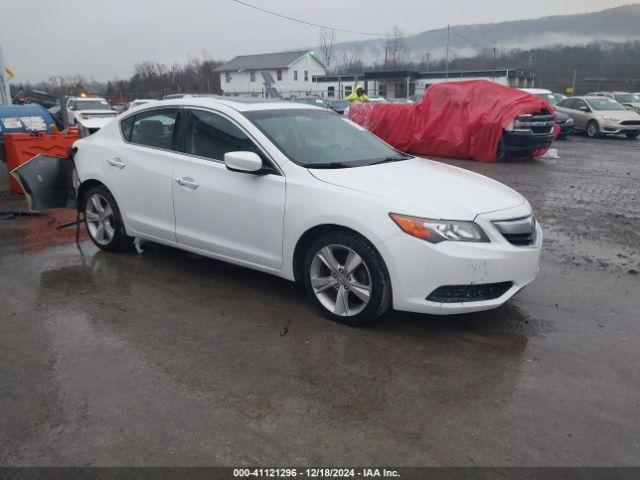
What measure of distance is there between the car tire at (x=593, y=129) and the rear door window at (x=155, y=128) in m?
19.2

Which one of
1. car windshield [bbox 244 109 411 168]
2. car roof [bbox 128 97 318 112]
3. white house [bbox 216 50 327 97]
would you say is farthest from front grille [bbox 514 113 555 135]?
white house [bbox 216 50 327 97]

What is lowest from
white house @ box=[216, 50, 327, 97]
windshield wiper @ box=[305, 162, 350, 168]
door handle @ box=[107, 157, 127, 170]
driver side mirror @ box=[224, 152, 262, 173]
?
door handle @ box=[107, 157, 127, 170]

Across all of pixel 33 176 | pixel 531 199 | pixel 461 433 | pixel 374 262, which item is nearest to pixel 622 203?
pixel 531 199

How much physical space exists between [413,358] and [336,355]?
1.69 feet

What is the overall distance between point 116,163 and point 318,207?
101 inches

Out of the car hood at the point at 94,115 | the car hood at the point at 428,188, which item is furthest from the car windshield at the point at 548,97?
the car hood at the point at 428,188

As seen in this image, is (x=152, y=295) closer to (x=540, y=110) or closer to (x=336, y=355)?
(x=336, y=355)

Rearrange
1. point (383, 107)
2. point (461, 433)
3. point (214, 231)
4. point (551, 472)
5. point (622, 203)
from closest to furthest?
point (551, 472)
point (461, 433)
point (214, 231)
point (622, 203)
point (383, 107)

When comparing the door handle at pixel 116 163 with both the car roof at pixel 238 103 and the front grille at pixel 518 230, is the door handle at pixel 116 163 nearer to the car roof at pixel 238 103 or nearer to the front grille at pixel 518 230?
the car roof at pixel 238 103

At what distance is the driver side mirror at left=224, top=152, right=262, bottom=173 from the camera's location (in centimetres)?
438

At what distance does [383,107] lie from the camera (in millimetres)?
16359

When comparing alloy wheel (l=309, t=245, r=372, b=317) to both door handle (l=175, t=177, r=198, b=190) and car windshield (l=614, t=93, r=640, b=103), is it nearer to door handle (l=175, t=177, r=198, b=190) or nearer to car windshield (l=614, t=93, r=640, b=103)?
door handle (l=175, t=177, r=198, b=190)

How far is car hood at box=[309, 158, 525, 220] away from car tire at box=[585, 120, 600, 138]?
18343 millimetres

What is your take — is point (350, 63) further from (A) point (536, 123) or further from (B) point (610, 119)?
(A) point (536, 123)
